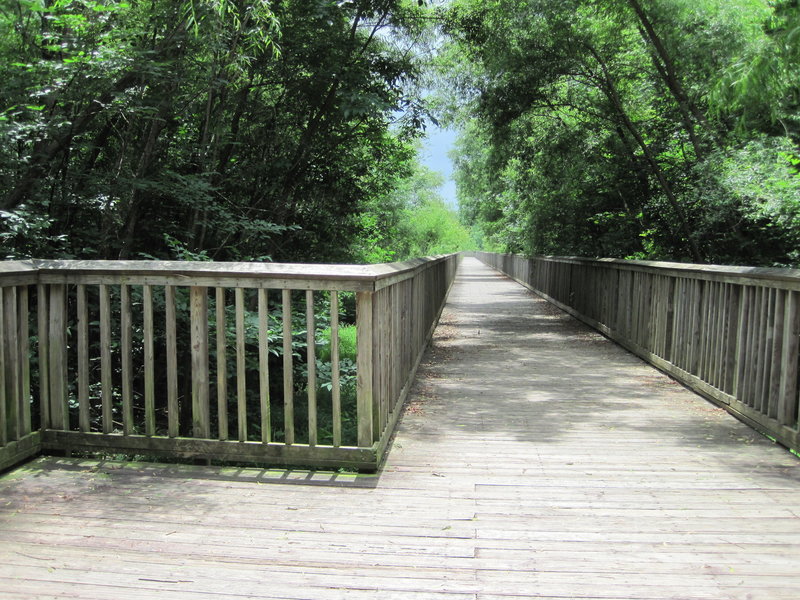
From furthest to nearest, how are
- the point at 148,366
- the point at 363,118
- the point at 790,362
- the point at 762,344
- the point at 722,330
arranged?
the point at 363,118 → the point at 722,330 → the point at 762,344 → the point at 790,362 → the point at 148,366

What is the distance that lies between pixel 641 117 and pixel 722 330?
8026 mm

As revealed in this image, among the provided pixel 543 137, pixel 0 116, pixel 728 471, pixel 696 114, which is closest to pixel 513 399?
pixel 728 471

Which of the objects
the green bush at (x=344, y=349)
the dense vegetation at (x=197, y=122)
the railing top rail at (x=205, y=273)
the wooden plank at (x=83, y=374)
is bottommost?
the green bush at (x=344, y=349)

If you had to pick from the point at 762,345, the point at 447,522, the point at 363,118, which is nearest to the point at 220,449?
the point at 447,522

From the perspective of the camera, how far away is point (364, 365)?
3.43 m

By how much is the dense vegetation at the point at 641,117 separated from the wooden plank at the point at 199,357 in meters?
4.82

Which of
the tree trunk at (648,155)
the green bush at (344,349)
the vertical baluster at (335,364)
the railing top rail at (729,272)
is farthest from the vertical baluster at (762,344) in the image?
the tree trunk at (648,155)

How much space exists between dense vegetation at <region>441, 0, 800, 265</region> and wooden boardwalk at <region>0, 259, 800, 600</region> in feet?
12.0

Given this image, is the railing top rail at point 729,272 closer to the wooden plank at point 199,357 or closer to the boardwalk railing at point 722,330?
the boardwalk railing at point 722,330

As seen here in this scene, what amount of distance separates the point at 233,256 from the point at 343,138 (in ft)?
9.48

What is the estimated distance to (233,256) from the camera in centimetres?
726

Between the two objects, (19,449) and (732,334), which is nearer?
(19,449)

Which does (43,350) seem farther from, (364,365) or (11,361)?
(364,365)

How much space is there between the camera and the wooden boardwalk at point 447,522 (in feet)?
7.73
